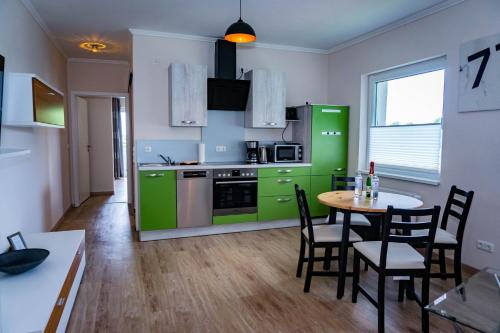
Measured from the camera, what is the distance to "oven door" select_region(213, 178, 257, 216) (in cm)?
452

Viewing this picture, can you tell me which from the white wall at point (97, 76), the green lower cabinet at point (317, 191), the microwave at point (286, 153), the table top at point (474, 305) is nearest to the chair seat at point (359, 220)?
the table top at point (474, 305)

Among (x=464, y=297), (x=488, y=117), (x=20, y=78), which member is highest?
(x=20, y=78)

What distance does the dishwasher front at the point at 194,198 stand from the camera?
432 cm

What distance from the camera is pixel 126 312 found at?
8.46ft

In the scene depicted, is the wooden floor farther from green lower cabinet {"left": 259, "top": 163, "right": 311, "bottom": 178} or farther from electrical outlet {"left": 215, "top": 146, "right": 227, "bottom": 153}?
electrical outlet {"left": 215, "top": 146, "right": 227, "bottom": 153}

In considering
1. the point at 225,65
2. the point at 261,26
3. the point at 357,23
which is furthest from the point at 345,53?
the point at 225,65

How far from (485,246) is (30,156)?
477 centimetres

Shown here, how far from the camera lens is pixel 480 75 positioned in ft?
10.6

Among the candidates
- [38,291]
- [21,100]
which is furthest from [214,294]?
[21,100]

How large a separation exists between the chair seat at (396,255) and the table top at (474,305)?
0.34 metres

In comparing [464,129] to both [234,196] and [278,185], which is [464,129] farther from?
[234,196]

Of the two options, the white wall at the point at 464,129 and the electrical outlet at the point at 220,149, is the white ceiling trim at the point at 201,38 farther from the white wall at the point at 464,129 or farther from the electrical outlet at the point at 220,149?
the electrical outlet at the point at 220,149

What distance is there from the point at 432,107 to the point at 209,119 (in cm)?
290

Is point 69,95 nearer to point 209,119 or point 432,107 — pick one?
point 209,119
